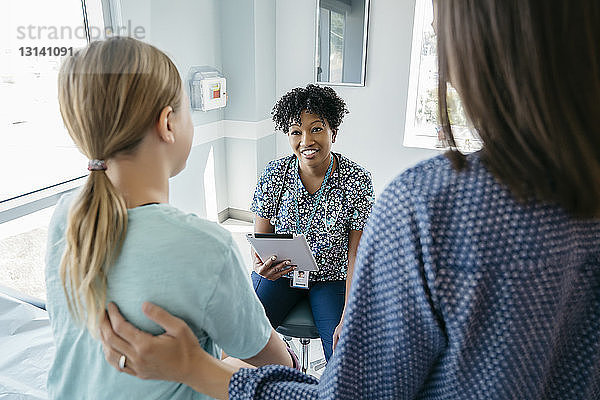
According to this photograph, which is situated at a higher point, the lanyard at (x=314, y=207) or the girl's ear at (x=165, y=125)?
the girl's ear at (x=165, y=125)

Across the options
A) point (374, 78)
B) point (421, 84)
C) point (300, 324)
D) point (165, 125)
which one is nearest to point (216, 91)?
point (374, 78)

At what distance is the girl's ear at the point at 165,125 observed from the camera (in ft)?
2.33

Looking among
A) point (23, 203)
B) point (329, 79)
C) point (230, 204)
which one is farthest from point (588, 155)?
point (230, 204)

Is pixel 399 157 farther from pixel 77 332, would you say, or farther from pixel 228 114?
pixel 77 332

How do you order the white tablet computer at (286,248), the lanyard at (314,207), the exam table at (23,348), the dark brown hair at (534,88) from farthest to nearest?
the lanyard at (314,207), the white tablet computer at (286,248), the exam table at (23,348), the dark brown hair at (534,88)

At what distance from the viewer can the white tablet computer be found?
56.2 inches

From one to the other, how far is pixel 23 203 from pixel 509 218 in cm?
195

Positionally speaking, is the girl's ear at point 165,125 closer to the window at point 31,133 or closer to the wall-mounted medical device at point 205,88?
the window at point 31,133

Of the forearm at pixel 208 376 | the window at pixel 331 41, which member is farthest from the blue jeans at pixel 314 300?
the window at pixel 331 41

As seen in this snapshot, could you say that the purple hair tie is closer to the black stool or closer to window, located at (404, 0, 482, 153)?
the black stool

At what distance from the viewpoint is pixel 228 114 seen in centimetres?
322

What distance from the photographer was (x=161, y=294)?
0.66 meters

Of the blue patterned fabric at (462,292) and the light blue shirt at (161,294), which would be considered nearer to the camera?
the blue patterned fabric at (462,292)

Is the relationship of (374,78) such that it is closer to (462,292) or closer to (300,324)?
(300,324)
